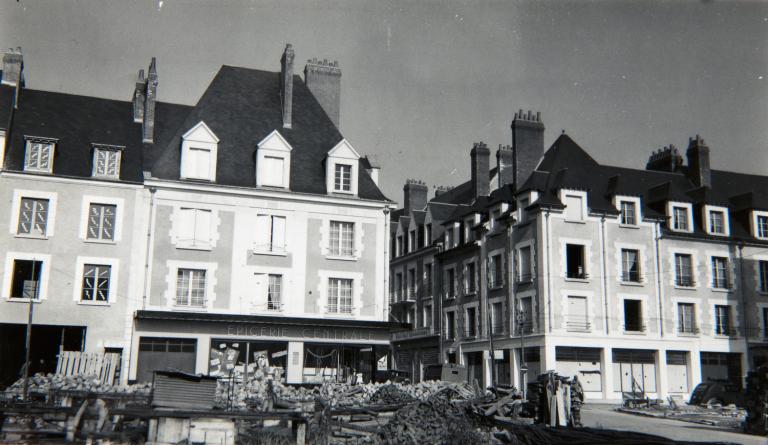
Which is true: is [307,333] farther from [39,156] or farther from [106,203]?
[39,156]

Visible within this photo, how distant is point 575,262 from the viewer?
122 feet

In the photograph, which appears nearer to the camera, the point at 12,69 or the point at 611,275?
the point at 12,69

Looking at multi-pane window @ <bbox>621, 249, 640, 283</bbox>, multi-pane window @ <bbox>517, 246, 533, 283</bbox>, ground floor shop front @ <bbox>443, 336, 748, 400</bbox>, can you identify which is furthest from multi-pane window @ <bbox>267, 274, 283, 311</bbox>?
multi-pane window @ <bbox>621, 249, 640, 283</bbox>

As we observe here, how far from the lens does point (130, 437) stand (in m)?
13.4

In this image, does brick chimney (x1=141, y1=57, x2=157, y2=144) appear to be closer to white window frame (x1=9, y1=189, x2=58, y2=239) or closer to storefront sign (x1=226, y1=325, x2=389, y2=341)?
white window frame (x1=9, y1=189, x2=58, y2=239)

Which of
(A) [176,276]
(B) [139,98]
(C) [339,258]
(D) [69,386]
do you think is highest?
(B) [139,98]

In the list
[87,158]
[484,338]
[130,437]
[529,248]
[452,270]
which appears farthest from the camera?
[452,270]

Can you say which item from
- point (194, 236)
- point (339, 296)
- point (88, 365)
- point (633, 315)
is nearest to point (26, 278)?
point (88, 365)

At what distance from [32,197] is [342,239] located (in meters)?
11.8

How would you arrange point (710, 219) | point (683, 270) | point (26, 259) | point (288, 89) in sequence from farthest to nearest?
point (710, 219) < point (683, 270) < point (288, 89) < point (26, 259)

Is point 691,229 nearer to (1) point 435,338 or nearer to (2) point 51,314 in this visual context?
(1) point 435,338

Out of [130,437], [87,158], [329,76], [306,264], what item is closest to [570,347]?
[306,264]

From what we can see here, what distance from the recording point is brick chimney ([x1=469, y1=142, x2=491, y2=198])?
4500 centimetres

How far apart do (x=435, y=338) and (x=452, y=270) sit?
4.25 meters
